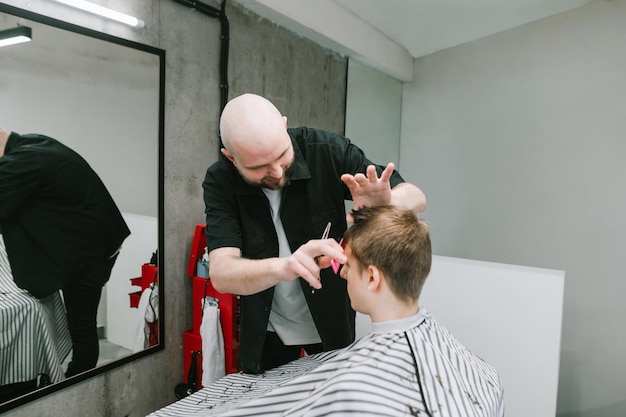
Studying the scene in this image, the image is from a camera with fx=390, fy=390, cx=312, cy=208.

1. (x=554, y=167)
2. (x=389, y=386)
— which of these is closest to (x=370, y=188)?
(x=389, y=386)

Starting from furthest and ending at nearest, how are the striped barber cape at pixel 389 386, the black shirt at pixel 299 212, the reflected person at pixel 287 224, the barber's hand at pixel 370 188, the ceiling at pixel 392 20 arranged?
the ceiling at pixel 392 20, the black shirt at pixel 299 212, the reflected person at pixel 287 224, the barber's hand at pixel 370 188, the striped barber cape at pixel 389 386

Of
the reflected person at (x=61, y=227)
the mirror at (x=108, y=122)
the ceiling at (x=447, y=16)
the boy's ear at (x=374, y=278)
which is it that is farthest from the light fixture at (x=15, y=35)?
the ceiling at (x=447, y=16)

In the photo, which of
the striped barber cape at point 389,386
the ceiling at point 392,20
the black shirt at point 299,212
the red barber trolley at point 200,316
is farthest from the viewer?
the ceiling at point 392,20

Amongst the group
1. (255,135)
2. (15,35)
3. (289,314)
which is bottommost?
(289,314)

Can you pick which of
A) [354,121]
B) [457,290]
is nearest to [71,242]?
[457,290]

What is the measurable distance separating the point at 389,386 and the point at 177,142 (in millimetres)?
1752

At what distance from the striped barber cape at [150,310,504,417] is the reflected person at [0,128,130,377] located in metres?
0.87

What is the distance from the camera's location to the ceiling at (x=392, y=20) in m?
2.70

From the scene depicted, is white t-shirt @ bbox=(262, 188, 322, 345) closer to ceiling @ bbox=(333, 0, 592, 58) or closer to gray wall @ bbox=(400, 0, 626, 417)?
ceiling @ bbox=(333, 0, 592, 58)

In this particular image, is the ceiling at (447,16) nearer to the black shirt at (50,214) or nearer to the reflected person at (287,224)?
the reflected person at (287,224)

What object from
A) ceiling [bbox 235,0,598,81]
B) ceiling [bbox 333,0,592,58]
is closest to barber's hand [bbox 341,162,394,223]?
ceiling [bbox 235,0,598,81]

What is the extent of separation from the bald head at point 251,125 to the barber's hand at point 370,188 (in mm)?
266

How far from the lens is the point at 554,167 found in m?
3.14

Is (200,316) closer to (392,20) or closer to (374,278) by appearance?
(374,278)
